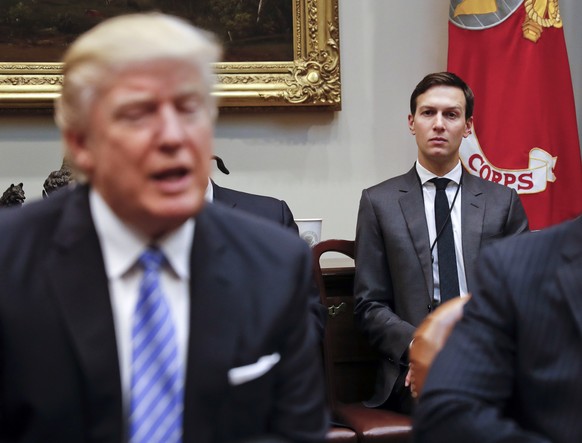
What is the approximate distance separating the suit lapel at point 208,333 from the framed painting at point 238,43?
3324 millimetres

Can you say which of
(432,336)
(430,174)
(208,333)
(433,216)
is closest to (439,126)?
(430,174)

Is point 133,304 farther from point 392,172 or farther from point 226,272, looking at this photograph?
point 392,172

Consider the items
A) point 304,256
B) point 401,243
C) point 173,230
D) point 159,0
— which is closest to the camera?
point 173,230

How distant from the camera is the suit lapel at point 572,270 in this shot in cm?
182

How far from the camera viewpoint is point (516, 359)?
6.14 ft

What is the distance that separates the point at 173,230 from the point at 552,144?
12.9 feet

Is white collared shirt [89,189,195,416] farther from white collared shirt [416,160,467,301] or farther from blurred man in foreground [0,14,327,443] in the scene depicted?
white collared shirt [416,160,467,301]

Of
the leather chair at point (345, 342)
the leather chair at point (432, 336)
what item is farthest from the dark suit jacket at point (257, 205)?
the leather chair at point (432, 336)

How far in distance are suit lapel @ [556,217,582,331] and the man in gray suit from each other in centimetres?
193

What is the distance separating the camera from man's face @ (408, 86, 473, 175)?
167 inches

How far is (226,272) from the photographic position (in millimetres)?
1621

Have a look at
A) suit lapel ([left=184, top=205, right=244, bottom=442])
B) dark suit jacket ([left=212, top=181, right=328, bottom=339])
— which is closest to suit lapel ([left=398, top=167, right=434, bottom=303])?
dark suit jacket ([left=212, top=181, right=328, bottom=339])

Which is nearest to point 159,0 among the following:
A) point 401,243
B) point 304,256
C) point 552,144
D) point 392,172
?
point 392,172

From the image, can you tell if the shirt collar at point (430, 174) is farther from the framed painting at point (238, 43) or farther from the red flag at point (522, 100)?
the framed painting at point (238, 43)
